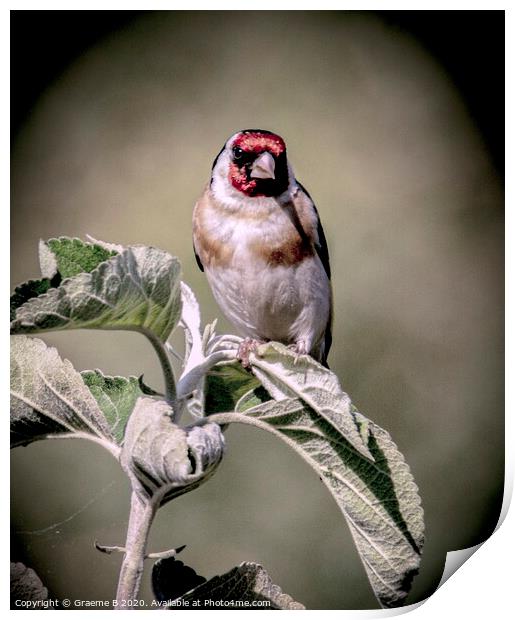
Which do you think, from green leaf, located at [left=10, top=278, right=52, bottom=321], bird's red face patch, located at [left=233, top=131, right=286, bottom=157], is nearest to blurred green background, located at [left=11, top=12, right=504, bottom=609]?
bird's red face patch, located at [left=233, top=131, right=286, bottom=157]

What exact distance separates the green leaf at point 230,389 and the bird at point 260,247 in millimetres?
225

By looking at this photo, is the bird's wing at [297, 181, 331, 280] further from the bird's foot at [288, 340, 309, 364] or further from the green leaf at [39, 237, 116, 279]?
the green leaf at [39, 237, 116, 279]

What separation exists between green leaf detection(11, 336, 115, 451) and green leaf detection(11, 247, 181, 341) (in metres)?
0.08

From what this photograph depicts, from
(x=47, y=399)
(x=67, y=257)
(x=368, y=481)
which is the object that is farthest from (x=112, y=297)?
(x=368, y=481)

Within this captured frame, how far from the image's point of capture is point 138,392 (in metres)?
0.76

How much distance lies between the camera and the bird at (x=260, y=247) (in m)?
0.98

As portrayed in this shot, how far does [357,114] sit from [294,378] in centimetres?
34

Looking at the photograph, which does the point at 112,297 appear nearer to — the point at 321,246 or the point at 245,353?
the point at 245,353

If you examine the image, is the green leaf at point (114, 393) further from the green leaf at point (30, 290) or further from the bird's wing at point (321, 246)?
the bird's wing at point (321, 246)

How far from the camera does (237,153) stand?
958mm

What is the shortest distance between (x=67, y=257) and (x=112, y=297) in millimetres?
48

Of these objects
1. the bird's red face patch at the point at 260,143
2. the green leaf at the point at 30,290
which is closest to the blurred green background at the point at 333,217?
the bird's red face patch at the point at 260,143

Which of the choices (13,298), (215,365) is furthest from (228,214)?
(13,298)
